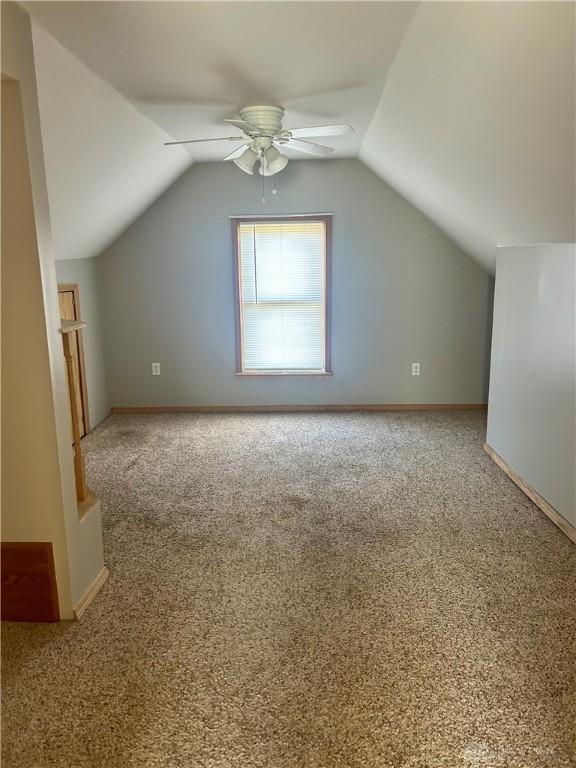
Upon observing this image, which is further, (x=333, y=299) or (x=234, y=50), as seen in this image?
(x=333, y=299)

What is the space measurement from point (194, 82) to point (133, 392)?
3.15 metres

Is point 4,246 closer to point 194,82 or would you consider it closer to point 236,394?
point 194,82

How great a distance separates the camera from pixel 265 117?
10.1 feet

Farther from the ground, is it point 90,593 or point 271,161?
point 271,161

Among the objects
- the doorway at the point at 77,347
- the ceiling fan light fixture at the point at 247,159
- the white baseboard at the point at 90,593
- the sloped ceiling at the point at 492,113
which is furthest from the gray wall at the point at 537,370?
the doorway at the point at 77,347

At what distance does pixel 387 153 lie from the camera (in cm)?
386

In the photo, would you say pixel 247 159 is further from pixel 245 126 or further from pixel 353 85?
pixel 353 85

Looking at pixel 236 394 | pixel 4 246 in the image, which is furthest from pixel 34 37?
pixel 236 394

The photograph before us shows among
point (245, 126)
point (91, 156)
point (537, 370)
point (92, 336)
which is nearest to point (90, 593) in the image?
point (91, 156)

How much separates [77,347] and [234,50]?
9.51 feet

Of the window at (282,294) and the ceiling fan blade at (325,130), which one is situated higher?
the ceiling fan blade at (325,130)

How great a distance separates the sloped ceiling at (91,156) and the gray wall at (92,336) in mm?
153

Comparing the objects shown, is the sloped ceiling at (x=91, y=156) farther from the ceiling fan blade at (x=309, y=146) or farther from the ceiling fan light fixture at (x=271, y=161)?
the ceiling fan blade at (x=309, y=146)

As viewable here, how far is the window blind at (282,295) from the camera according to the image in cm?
491
